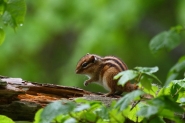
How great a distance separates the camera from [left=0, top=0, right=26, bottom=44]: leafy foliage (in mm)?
2727

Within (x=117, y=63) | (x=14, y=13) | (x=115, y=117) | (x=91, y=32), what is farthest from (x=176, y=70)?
(x=91, y=32)

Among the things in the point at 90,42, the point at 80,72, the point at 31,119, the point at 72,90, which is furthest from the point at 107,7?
the point at 31,119

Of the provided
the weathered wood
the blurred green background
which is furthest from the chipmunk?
the blurred green background

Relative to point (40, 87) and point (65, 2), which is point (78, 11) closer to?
point (65, 2)

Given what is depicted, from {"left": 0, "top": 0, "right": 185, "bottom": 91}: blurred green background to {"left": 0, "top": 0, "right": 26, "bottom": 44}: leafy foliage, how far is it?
502cm

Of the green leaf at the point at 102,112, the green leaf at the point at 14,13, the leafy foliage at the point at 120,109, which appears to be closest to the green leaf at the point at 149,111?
the leafy foliage at the point at 120,109

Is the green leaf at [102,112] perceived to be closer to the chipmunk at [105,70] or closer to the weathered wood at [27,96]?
the weathered wood at [27,96]

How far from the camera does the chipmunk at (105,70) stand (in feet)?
13.0

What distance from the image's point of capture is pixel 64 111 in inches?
84.8

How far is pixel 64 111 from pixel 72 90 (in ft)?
5.09

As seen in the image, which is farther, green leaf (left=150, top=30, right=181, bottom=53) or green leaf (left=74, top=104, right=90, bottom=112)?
green leaf (left=150, top=30, right=181, bottom=53)

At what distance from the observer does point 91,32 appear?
8617mm

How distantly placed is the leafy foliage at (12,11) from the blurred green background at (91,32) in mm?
5018

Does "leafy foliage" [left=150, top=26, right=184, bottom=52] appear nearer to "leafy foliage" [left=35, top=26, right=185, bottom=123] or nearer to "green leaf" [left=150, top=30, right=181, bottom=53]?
"green leaf" [left=150, top=30, right=181, bottom=53]
